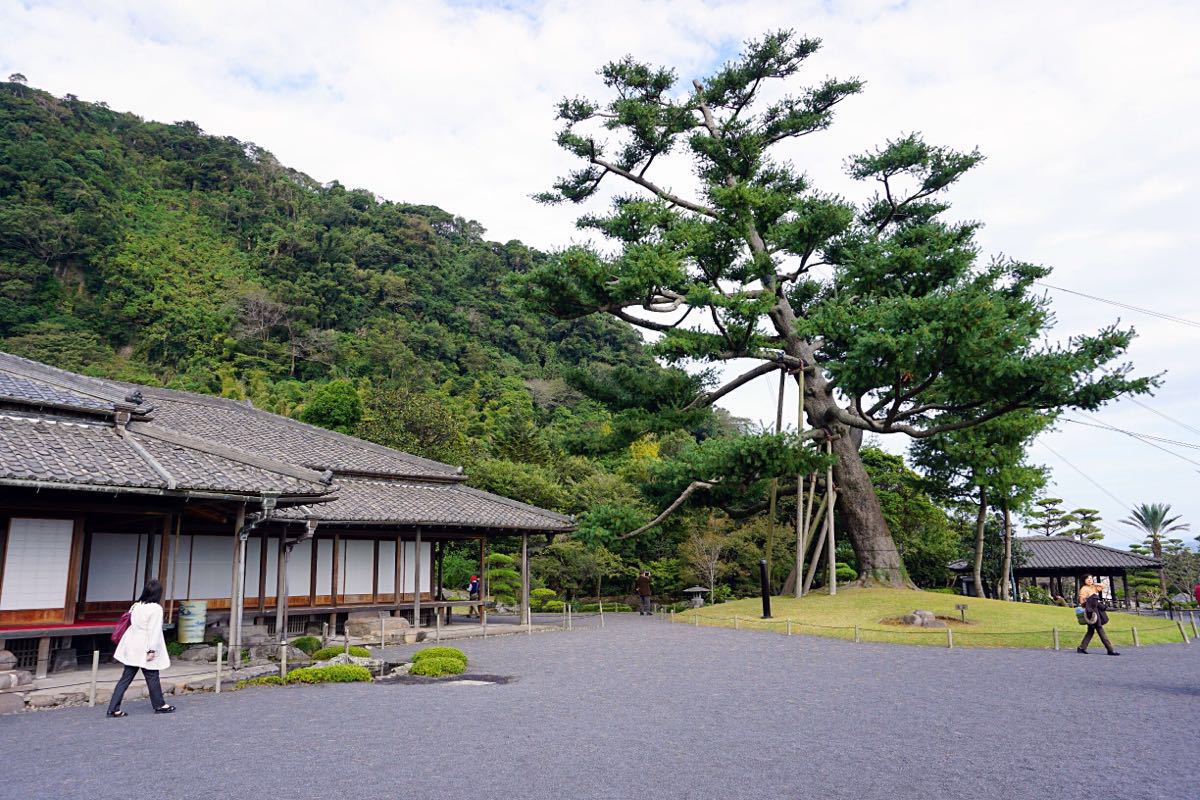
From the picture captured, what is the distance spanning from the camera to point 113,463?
1038cm

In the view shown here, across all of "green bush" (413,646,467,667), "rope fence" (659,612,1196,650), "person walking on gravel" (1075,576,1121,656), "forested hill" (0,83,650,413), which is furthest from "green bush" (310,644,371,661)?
"forested hill" (0,83,650,413)

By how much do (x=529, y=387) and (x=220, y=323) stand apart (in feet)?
76.8

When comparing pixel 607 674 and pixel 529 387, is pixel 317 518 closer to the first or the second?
pixel 607 674

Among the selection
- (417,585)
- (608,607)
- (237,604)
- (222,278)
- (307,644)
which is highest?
(222,278)

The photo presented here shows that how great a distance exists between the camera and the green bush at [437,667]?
11.6m

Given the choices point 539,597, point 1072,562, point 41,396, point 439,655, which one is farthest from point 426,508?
point 1072,562

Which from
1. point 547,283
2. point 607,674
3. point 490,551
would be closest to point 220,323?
point 490,551

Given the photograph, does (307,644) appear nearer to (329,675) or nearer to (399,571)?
(329,675)

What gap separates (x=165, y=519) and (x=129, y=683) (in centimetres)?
487

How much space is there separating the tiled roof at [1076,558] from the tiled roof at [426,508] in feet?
71.5

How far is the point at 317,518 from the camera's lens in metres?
14.4

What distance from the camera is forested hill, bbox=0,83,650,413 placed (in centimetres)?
5181

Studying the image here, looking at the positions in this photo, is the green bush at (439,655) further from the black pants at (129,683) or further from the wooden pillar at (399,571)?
the wooden pillar at (399,571)

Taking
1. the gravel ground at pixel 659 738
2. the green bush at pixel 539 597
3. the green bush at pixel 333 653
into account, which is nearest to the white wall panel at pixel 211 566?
the green bush at pixel 333 653
